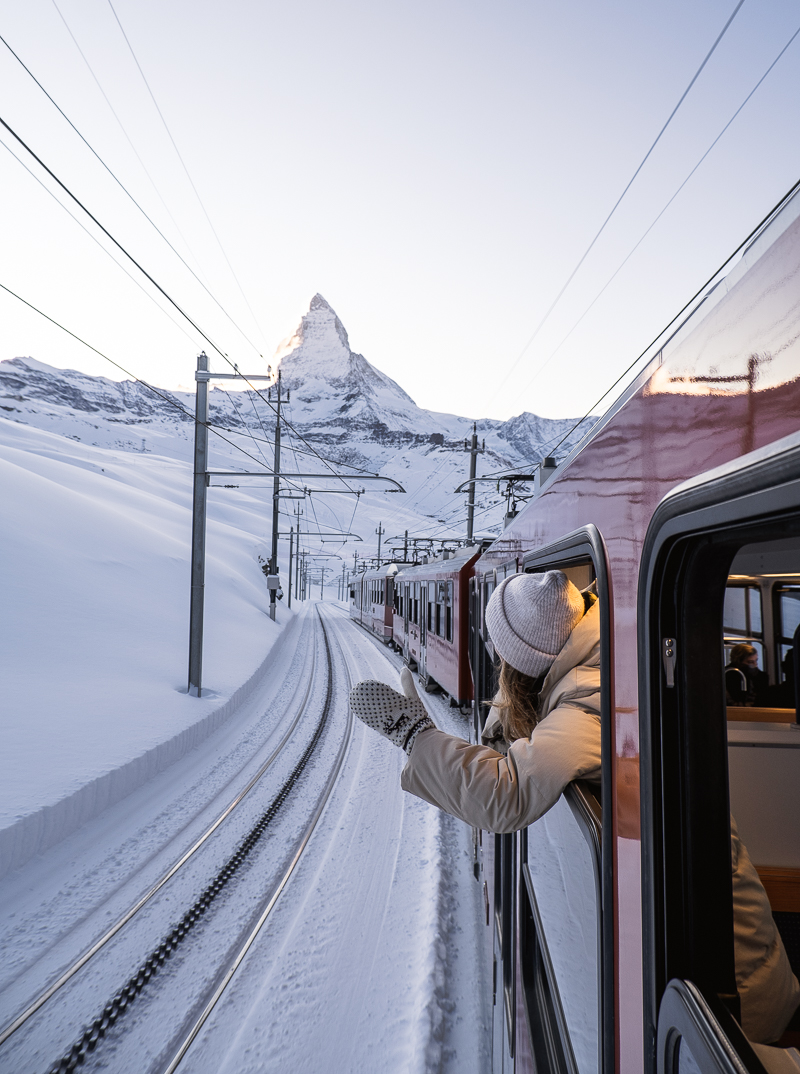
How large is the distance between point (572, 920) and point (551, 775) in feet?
1.68

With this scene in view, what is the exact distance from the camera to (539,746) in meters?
1.42

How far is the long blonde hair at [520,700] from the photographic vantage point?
1.82m

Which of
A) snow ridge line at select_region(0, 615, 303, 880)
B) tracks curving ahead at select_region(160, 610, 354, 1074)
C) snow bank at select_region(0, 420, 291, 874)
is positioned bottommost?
tracks curving ahead at select_region(160, 610, 354, 1074)

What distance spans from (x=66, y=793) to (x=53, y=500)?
745 inches

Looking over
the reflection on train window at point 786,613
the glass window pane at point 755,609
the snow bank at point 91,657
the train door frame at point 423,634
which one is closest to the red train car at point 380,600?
the snow bank at point 91,657

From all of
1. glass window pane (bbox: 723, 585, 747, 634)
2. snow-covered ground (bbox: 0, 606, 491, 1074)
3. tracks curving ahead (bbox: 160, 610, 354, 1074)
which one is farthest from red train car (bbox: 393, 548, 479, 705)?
glass window pane (bbox: 723, 585, 747, 634)

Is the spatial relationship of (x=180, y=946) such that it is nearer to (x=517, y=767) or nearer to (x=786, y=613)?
(x=517, y=767)

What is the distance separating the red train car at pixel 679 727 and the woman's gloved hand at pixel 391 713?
45cm

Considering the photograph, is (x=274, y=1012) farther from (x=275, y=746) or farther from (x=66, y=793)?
(x=275, y=746)

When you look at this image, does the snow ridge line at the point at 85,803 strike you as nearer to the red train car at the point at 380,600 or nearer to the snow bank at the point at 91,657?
the snow bank at the point at 91,657

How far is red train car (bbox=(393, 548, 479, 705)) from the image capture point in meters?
9.66

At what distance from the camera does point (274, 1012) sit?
11.2 ft

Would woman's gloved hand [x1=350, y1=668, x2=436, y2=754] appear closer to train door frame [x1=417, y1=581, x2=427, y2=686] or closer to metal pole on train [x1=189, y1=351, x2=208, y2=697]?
metal pole on train [x1=189, y1=351, x2=208, y2=697]

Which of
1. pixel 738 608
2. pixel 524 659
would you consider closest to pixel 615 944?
pixel 524 659
